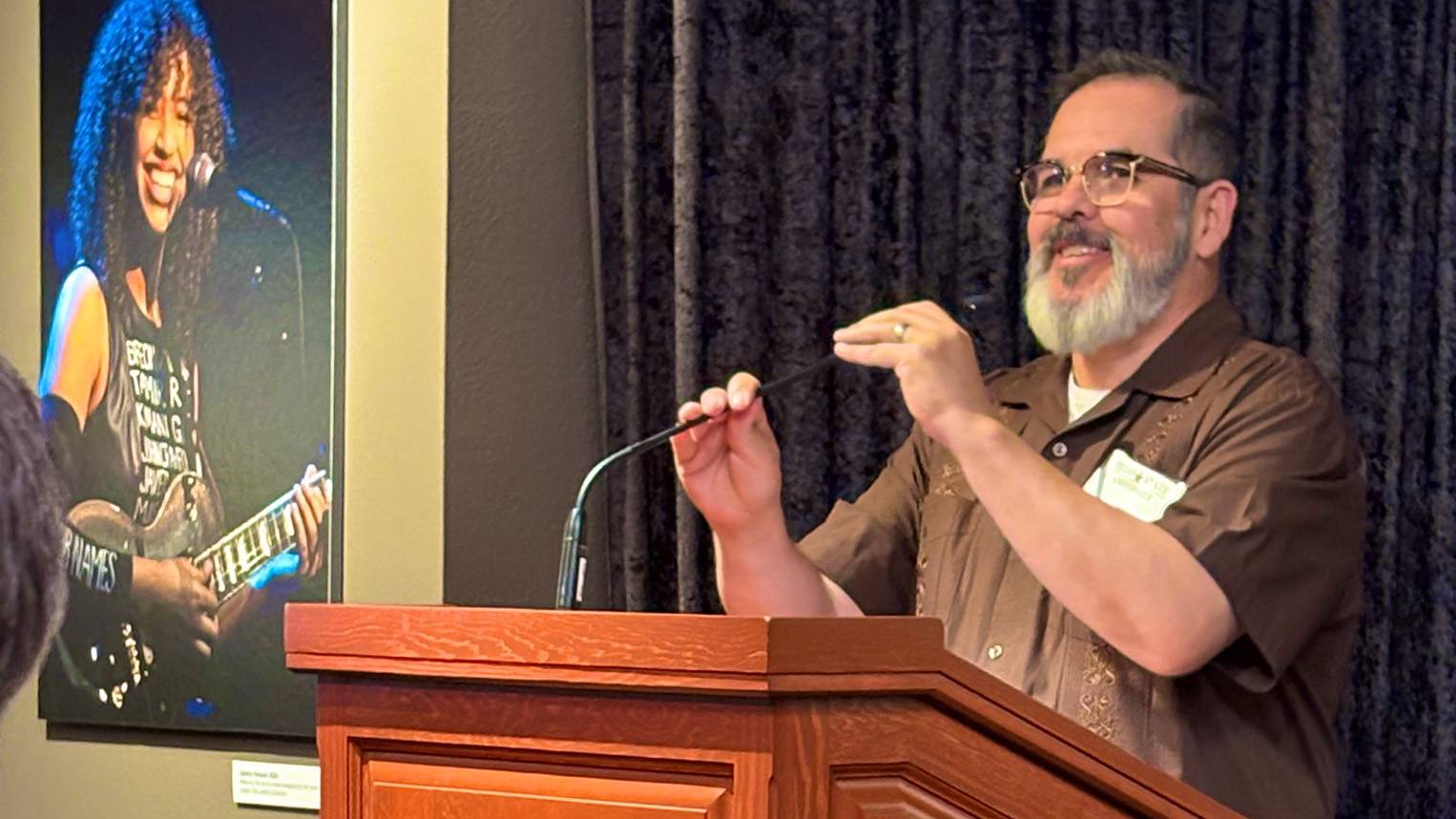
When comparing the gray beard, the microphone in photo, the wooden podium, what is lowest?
the wooden podium

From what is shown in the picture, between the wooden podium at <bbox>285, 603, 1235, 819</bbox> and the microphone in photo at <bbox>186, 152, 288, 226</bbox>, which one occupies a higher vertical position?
the microphone in photo at <bbox>186, 152, 288, 226</bbox>

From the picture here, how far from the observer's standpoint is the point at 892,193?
9.50 feet

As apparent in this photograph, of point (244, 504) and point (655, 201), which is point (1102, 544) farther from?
point (244, 504)

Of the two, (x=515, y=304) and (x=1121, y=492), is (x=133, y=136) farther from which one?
(x=1121, y=492)

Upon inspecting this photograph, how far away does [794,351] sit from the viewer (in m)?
2.89

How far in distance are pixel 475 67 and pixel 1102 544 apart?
1.25m

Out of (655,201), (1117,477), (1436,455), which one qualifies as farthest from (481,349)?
(1436,455)

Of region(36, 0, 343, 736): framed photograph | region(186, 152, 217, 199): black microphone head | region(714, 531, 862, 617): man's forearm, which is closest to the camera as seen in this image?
region(714, 531, 862, 617): man's forearm

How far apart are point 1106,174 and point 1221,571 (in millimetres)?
680

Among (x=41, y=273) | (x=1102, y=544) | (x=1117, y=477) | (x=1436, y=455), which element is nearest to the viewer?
(x=1102, y=544)

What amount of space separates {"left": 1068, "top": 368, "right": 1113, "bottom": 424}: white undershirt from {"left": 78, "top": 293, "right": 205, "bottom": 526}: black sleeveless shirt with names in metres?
1.47

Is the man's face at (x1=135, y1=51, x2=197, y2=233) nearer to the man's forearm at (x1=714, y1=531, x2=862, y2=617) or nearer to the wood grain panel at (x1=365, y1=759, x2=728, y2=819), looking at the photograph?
the man's forearm at (x1=714, y1=531, x2=862, y2=617)

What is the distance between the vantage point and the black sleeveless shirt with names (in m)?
3.13

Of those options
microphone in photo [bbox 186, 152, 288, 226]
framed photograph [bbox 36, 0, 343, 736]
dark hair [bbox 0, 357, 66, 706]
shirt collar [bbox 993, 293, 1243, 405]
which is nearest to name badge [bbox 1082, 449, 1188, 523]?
shirt collar [bbox 993, 293, 1243, 405]
